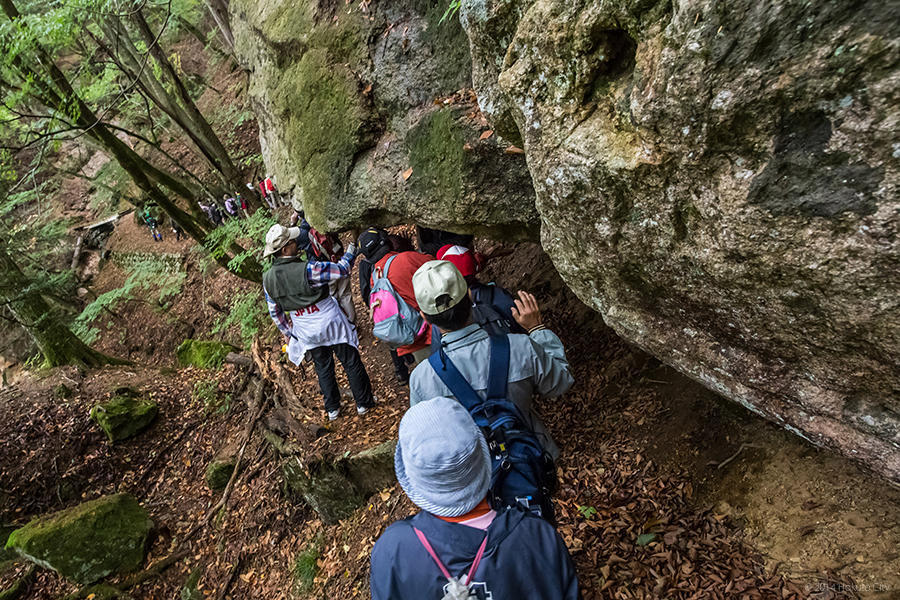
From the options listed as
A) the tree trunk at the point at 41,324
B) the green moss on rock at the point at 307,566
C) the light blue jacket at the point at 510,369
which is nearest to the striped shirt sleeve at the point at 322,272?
the light blue jacket at the point at 510,369

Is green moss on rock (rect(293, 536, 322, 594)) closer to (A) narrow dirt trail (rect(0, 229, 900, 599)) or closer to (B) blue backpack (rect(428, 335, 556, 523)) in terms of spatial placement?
(A) narrow dirt trail (rect(0, 229, 900, 599))

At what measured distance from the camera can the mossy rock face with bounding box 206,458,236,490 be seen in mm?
7617

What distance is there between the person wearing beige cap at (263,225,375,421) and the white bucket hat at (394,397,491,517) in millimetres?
3555

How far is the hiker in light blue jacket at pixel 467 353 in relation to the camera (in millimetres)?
2768

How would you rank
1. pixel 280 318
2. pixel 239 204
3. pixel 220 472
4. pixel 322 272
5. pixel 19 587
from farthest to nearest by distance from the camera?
1. pixel 239 204
2. pixel 220 472
3. pixel 19 587
4. pixel 280 318
5. pixel 322 272

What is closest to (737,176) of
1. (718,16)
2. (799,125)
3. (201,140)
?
(799,125)

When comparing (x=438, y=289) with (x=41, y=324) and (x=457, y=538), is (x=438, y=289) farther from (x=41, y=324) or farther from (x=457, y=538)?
(x=41, y=324)

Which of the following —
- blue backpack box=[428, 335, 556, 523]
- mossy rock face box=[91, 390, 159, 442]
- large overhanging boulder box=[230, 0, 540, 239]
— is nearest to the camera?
blue backpack box=[428, 335, 556, 523]

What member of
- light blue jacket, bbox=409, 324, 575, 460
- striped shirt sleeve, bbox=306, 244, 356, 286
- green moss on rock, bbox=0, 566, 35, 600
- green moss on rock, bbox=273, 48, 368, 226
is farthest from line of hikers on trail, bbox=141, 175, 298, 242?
green moss on rock, bbox=0, 566, 35, 600

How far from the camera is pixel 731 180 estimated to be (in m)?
2.00

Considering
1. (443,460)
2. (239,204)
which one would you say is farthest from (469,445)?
(239,204)

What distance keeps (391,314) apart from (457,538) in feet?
9.15

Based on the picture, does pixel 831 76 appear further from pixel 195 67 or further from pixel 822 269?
pixel 195 67

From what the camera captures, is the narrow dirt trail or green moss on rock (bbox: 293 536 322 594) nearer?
the narrow dirt trail
